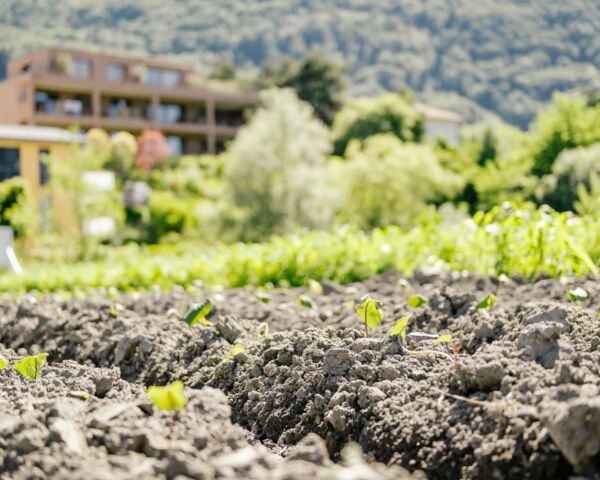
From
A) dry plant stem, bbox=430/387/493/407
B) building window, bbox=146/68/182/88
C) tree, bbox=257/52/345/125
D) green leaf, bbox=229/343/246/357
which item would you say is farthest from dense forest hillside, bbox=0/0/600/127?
dry plant stem, bbox=430/387/493/407

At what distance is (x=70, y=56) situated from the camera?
43594mm

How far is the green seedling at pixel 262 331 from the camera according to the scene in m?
3.70

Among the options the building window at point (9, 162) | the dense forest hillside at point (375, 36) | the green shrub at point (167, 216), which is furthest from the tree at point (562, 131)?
the building window at point (9, 162)

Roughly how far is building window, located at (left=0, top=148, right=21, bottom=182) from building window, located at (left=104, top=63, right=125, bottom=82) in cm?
2064

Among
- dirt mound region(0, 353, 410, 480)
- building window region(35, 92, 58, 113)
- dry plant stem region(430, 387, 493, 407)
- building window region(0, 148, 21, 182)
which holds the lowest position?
building window region(0, 148, 21, 182)

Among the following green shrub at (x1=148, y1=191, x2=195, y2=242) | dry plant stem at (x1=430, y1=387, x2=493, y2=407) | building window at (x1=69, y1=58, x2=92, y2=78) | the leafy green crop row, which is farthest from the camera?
building window at (x1=69, y1=58, x2=92, y2=78)

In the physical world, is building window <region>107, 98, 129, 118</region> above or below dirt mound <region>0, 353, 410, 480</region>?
below

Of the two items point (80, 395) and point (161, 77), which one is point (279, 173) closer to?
point (80, 395)

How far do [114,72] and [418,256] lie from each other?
42.2 meters

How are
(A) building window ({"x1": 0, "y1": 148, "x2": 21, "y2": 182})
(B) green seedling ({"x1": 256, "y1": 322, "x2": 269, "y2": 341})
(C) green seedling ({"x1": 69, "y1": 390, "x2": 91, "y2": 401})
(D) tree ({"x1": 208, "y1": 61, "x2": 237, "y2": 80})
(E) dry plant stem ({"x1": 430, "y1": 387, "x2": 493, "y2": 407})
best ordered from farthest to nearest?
(D) tree ({"x1": 208, "y1": 61, "x2": 237, "y2": 80}) → (A) building window ({"x1": 0, "y1": 148, "x2": 21, "y2": 182}) → (B) green seedling ({"x1": 256, "y1": 322, "x2": 269, "y2": 341}) → (C) green seedling ({"x1": 69, "y1": 390, "x2": 91, "y2": 401}) → (E) dry plant stem ({"x1": 430, "y1": 387, "x2": 493, "y2": 407})

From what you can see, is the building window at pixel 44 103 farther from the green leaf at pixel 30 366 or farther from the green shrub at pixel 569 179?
the green leaf at pixel 30 366

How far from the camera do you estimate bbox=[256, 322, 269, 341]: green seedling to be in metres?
3.70

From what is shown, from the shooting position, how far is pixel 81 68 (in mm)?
45062

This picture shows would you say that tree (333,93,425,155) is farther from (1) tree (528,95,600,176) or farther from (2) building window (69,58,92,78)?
(2) building window (69,58,92,78)
